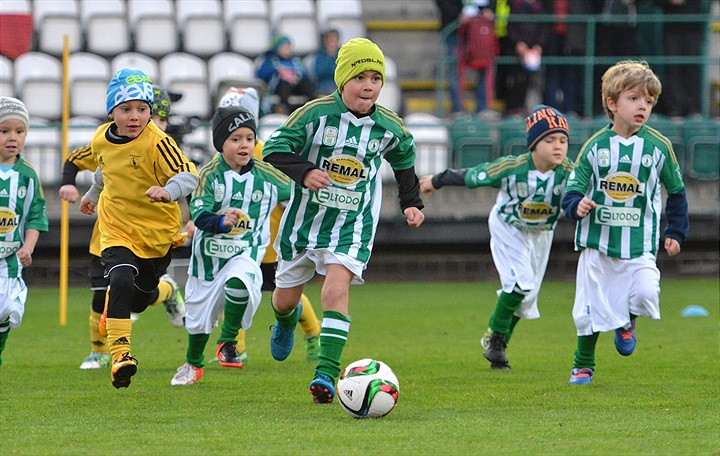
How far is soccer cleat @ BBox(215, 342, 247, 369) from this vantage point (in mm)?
8469

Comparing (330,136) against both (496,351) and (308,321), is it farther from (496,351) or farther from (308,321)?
(308,321)

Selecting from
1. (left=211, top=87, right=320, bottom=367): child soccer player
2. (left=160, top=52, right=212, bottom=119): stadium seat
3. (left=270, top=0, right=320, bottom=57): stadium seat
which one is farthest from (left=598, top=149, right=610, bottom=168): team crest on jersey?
(left=270, top=0, right=320, bottom=57): stadium seat

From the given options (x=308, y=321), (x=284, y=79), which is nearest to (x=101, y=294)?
(x=308, y=321)

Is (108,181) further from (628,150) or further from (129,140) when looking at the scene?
(628,150)

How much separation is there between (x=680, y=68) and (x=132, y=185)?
11913mm

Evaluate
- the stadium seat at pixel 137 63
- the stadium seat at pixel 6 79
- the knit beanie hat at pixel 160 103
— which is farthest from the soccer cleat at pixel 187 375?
the stadium seat at pixel 6 79

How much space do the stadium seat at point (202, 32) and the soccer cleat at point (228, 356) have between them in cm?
1032

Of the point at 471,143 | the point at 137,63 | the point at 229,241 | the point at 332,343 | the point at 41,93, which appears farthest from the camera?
the point at 137,63

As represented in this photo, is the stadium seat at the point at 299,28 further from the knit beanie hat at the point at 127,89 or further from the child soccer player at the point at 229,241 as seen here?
the knit beanie hat at the point at 127,89

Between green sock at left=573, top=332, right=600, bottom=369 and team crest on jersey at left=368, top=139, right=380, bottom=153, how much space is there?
1.83 meters

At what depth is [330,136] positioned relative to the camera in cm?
684

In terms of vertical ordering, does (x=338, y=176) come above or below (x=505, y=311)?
above

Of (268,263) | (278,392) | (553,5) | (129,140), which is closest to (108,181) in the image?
(129,140)

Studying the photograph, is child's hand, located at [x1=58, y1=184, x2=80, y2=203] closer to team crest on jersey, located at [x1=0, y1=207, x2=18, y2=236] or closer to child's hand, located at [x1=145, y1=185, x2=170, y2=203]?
team crest on jersey, located at [x1=0, y1=207, x2=18, y2=236]
